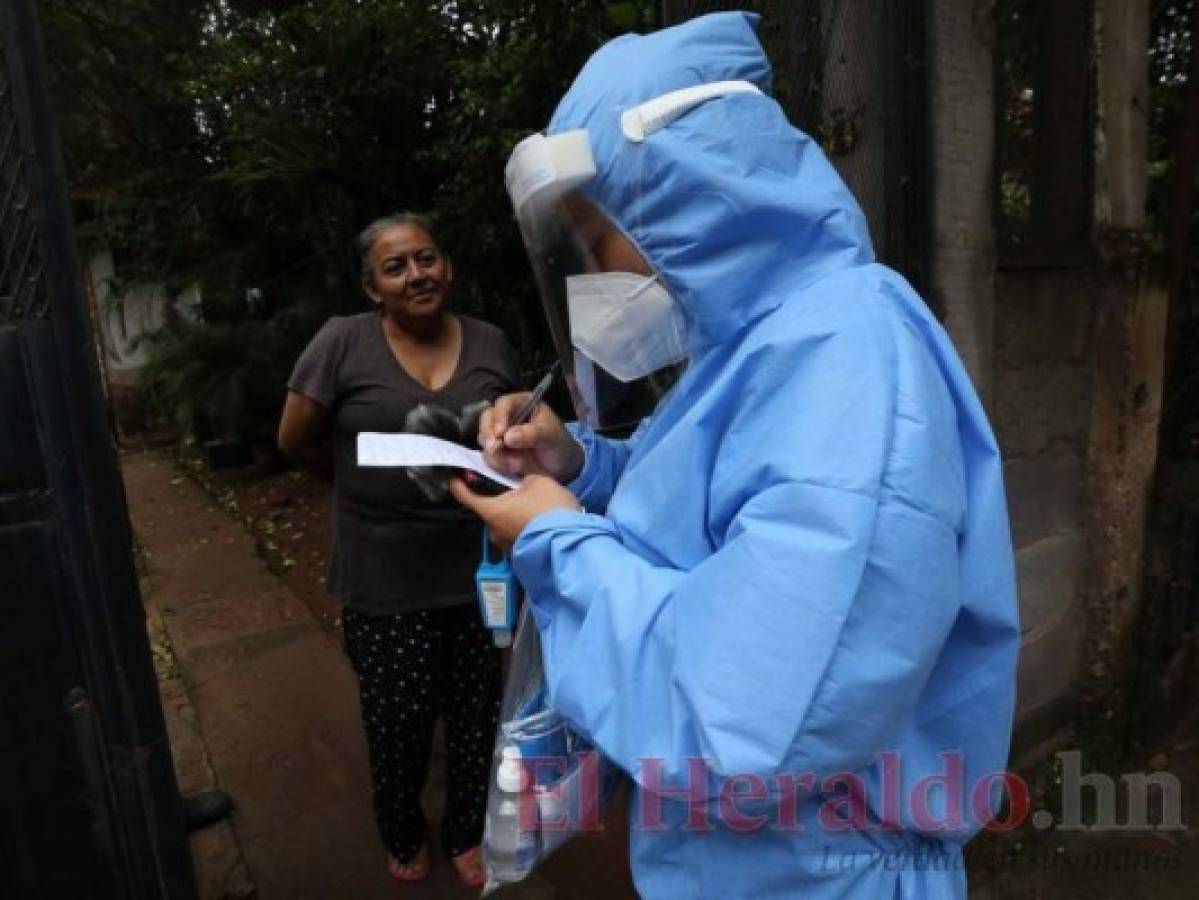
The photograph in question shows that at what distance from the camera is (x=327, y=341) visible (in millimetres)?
2270

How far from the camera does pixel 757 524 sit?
90 cm

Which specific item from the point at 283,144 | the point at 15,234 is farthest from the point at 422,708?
the point at 283,144

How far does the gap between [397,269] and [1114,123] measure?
224 cm

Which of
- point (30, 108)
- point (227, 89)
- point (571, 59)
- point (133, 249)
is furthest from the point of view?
point (133, 249)

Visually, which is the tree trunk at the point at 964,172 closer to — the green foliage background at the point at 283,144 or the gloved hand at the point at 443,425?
the green foliage background at the point at 283,144

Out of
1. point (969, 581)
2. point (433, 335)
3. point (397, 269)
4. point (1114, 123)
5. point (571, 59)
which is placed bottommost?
point (969, 581)

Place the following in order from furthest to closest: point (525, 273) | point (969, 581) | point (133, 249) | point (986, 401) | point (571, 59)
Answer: point (133, 249)
point (525, 273)
point (571, 59)
point (986, 401)
point (969, 581)

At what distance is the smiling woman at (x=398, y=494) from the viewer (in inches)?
88.4

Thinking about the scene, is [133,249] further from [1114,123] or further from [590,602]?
[590,602]

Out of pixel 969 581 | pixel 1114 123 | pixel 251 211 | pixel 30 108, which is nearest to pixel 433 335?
pixel 30 108

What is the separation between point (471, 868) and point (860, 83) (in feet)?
7.72

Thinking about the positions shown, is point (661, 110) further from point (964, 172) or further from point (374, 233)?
point (964, 172)

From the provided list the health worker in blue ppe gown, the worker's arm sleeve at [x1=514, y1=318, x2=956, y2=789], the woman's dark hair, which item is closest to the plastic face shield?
the health worker in blue ppe gown

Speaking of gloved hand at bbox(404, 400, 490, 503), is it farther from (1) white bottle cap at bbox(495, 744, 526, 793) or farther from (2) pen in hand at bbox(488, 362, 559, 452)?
(1) white bottle cap at bbox(495, 744, 526, 793)
